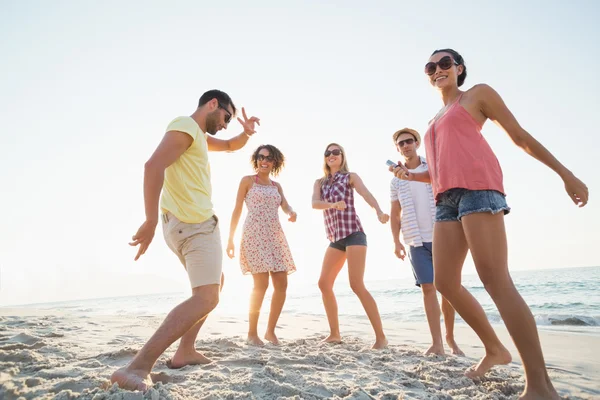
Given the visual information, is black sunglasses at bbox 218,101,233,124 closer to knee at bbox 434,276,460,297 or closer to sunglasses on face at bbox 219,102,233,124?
sunglasses on face at bbox 219,102,233,124

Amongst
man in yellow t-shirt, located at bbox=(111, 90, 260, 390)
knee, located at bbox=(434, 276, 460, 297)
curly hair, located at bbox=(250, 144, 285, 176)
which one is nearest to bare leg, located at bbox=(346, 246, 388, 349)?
curly hair, located at bbox=(250, 144, 285, 176)

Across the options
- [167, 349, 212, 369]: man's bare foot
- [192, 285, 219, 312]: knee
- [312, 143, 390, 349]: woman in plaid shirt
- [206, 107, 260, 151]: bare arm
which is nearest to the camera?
[192, 285, 219, 312]: knee

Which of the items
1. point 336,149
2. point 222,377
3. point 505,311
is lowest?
point 222,377

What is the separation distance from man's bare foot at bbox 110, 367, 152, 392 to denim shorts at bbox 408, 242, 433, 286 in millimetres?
2817

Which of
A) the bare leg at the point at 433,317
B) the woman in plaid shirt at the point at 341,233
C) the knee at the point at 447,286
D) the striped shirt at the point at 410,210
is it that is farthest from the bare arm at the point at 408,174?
the woman in plaid shirt at the point at 341,233

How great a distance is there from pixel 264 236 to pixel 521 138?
316 centimetres

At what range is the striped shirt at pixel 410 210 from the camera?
4.09 m

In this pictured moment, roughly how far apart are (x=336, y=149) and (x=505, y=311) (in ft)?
10.6

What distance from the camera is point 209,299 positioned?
8.25 feet

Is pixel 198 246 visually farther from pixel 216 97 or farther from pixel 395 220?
pixel 395 220

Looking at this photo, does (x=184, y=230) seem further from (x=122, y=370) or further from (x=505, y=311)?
(x=505, y=311)

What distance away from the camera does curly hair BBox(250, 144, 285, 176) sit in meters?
5.05

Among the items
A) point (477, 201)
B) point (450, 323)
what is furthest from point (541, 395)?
point (450, 323)

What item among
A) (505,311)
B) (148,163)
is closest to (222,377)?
(148,163)
